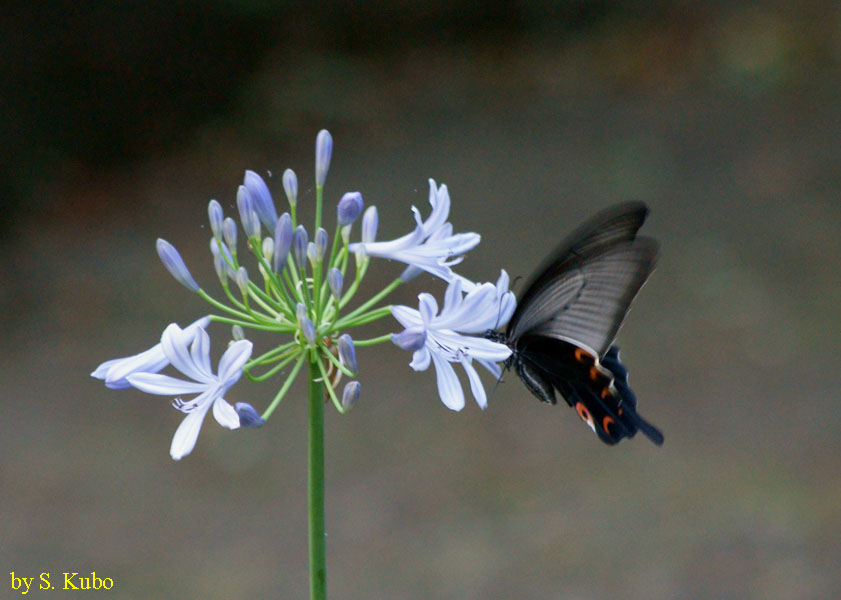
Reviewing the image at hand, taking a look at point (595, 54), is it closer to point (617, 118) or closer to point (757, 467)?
point (617, 118)

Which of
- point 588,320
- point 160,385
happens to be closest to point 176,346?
point 160,385

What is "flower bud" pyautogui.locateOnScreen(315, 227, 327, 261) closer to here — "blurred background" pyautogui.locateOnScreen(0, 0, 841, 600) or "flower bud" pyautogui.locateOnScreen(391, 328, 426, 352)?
"flower bud" pyautogui.locateOnScreen(391, 328, 426, 352)

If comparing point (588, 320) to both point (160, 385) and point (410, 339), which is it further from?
point (160, 385)

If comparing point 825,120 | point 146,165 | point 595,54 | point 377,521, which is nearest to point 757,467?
point 377,521

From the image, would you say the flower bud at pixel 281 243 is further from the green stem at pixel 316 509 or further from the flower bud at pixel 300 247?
the green stem at pixel 316 509

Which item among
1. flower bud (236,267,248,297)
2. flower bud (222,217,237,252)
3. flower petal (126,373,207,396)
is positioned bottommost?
flower petal (126,373,207,396)

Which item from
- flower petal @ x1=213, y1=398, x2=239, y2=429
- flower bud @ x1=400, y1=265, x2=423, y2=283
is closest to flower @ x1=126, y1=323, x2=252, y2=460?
flower petal @ x1=213, y1=398, x2=239, y2=429

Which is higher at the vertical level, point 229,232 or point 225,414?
point 229,232
